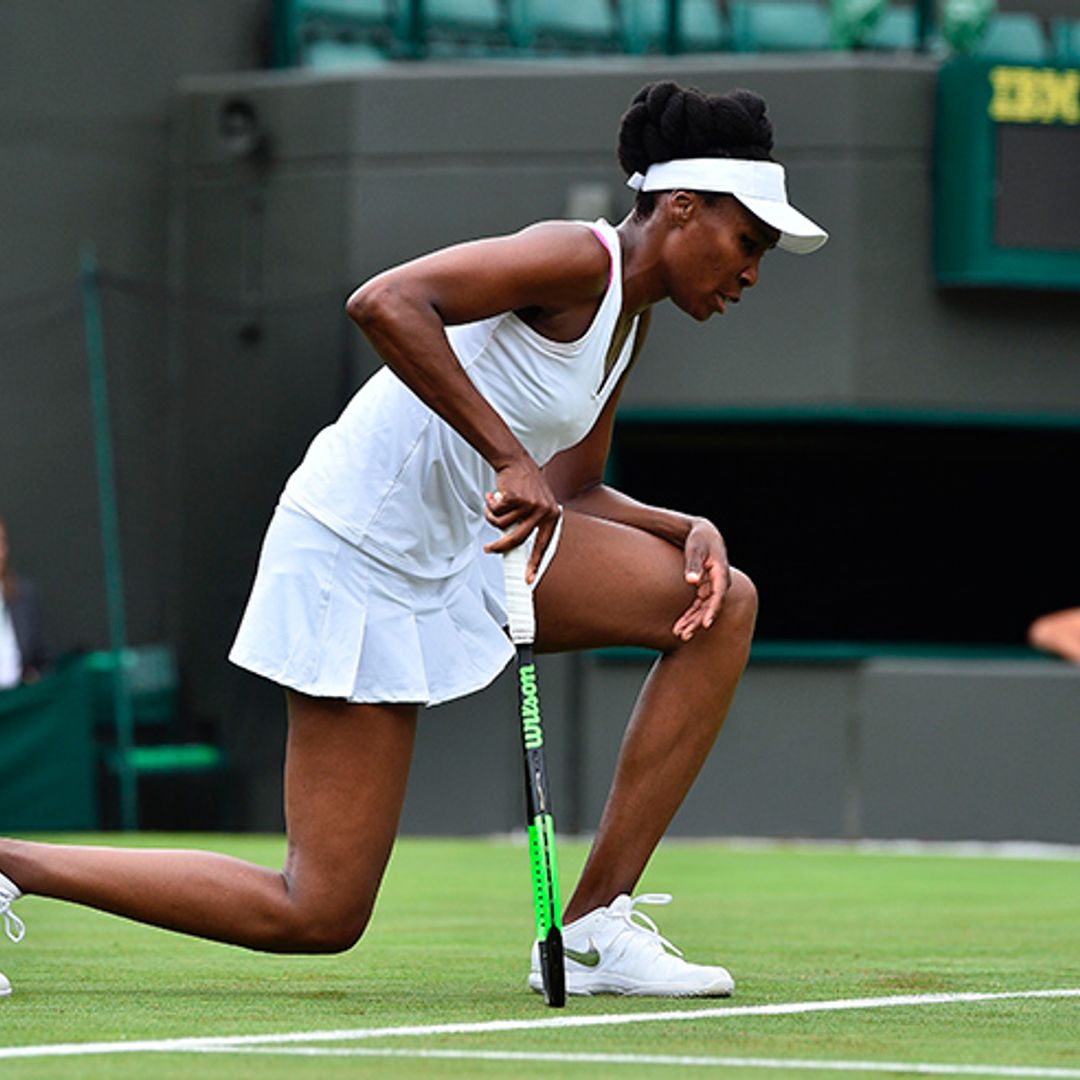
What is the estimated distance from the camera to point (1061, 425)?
16391mm

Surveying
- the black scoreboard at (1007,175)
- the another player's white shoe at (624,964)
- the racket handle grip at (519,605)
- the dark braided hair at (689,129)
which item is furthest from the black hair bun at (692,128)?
the black scoreboard at (1007,175)

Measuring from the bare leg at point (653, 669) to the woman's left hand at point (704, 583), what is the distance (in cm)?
5

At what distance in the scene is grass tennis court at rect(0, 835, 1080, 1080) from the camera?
454 cm

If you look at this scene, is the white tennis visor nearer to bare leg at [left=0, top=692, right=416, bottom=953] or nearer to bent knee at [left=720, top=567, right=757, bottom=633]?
bent knee at [left=720, top=567, right=757, bottom=633]

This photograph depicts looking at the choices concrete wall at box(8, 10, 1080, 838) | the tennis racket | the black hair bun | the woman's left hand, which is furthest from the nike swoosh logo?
concrete wall at box(8, 10, 1080, 838)

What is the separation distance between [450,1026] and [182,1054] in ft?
2.16

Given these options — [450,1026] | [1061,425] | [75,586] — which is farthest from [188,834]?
[450,1026]

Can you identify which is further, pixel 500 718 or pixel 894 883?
pixel 500 718

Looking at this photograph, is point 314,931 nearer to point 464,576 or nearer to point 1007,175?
point 464,576

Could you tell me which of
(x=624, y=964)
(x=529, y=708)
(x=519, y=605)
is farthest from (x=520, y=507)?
(x=624, y=964)

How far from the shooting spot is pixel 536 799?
5.40 meters

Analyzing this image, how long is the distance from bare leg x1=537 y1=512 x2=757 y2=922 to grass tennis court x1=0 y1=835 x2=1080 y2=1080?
1.25 ft

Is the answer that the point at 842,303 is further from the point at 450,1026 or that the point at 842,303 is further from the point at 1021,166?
the point at 450,1026

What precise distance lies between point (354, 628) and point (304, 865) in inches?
20.0
